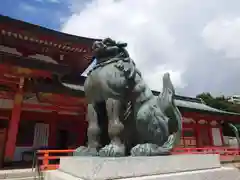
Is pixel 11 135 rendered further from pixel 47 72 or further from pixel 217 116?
pixel 217 116

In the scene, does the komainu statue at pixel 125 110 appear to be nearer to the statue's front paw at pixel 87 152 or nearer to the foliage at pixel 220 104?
the statue's front paw at pixel 87 152

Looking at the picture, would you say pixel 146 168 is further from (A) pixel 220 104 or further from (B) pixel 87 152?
(A) pixel 220 104

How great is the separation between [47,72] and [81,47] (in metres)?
3.15

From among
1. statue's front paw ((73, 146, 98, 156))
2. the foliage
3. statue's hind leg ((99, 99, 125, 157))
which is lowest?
statue's front paw ((73, 146, 98, 156))

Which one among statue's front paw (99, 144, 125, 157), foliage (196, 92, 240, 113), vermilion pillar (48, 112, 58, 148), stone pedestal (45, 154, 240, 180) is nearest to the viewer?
stone pedestal (45, 154, 240, 180)

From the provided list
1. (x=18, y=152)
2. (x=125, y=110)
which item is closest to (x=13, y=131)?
(x=18, y=152)

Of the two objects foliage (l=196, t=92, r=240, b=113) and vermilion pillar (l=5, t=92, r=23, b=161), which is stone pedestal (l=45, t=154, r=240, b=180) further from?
foliage (l=196, t=92, r=240, b=113)

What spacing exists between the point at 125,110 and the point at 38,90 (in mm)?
Result: 4938

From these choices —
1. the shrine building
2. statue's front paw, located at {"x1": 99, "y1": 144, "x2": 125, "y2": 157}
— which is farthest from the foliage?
statue's front paw, located at {"x1": 99, "y1": 144, "x2": 125, "y2": 157}

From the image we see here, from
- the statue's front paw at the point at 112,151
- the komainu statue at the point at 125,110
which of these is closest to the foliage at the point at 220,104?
the komainu statue at the point at 125,110

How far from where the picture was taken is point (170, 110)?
2.07m

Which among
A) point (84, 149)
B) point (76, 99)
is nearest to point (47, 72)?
point (76, 99)

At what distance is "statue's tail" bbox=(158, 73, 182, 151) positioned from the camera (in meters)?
2.05

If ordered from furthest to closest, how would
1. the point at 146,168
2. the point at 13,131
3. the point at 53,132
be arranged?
the point at 53,132 < the point at 13,131 < the point at 146,168
